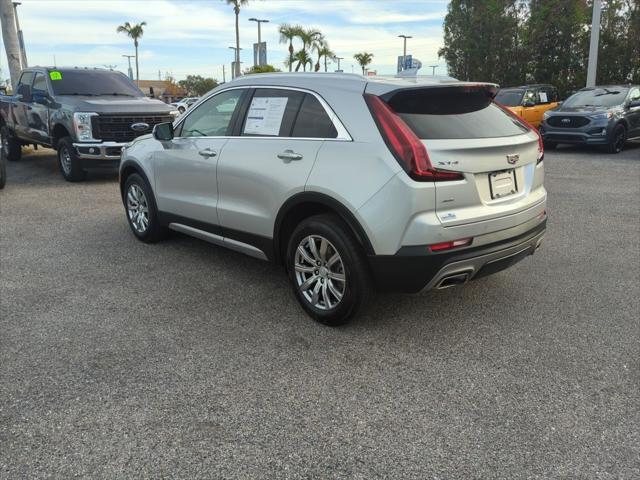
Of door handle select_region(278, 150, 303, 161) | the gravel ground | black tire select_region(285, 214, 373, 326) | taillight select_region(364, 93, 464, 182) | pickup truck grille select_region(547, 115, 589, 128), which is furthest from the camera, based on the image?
pickup truck grille select_region(547, 115, 589, 128)

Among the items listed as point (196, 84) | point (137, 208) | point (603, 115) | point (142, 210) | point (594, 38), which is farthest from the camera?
point (196, 84)

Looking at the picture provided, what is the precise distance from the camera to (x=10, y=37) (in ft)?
52.7

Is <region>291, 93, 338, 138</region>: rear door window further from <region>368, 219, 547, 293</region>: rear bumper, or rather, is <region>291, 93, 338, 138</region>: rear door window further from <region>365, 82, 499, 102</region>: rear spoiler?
<region>368, 219, 547, 293</region>: rear bumper

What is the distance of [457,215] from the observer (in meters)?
3.48

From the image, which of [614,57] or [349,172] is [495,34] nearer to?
[614,57]

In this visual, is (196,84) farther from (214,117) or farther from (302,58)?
(214,117)

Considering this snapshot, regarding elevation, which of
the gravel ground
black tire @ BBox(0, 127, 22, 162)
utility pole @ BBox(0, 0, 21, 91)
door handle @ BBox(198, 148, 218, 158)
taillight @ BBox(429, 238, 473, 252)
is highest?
utility pole @ BBox(0, 0, 21, 91)

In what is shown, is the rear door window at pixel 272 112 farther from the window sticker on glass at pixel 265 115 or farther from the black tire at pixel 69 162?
the black tire at pixel 69 162

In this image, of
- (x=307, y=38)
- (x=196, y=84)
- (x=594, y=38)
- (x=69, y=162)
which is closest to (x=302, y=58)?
(x=307, y=38)

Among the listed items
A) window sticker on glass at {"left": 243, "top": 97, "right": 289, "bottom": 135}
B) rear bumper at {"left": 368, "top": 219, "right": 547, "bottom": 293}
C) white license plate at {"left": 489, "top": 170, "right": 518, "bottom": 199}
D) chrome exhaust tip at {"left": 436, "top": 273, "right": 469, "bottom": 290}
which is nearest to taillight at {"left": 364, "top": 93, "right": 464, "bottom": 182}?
white license plate at {"left": 489, "top": 170, "right": 518, "bottom": 199}

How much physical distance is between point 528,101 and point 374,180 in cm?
Result: 1540

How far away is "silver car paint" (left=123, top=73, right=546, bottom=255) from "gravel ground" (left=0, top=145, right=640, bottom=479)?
755mm

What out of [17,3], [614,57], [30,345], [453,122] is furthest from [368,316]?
[17,3]

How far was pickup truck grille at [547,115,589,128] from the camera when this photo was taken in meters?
14.2
